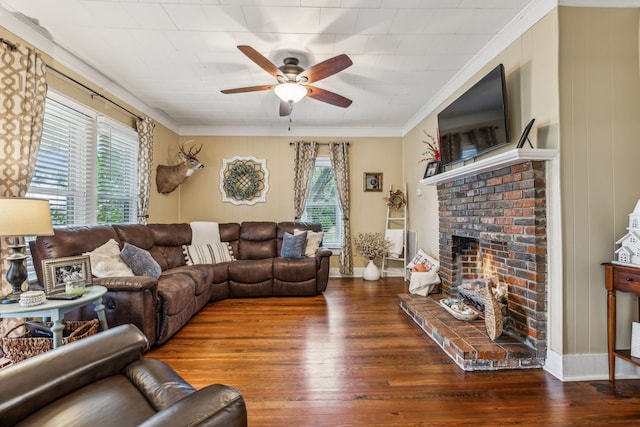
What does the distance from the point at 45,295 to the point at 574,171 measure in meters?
3.65

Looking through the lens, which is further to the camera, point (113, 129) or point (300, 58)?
point (113, 129)

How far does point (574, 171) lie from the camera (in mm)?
2053

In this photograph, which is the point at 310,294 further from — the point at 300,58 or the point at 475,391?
the point at 300,58

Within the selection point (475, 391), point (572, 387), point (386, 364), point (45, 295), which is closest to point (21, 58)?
point (45, 295)

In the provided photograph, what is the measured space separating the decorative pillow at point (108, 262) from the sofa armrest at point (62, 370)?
146cm

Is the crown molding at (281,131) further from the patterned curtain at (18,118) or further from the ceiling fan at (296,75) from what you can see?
the patterned curtain at (18,118)

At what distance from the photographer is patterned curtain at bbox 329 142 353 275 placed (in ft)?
17.0

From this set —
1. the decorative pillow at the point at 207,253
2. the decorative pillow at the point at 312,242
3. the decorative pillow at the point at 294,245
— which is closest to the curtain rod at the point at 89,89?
the decorative pillow at the point at 207,253

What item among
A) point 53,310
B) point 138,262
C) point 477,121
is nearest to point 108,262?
point 138,262

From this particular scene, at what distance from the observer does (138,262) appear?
290cm

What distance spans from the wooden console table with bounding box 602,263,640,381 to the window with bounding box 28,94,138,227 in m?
4.38

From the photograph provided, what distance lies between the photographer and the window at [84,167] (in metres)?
2.67

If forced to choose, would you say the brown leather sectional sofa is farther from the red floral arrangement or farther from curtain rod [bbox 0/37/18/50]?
the red floral arrangement

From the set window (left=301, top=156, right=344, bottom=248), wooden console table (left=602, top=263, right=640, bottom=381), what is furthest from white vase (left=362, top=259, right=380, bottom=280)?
wooden console table (left=602, top=263, right=640, bottom=381)
